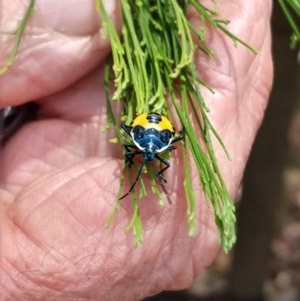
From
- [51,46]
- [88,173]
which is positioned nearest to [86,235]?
[88,173]

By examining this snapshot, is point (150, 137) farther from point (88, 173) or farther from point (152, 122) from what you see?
point (88, 173)

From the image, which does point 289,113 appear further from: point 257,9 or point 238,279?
point 257,9

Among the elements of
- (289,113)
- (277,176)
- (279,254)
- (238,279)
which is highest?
(289,113)

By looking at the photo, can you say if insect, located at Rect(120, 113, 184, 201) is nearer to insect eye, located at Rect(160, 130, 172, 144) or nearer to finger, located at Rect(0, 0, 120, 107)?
insect eye, located at Rect(160, 130, 172, 144)

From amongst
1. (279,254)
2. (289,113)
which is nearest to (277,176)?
(289,113)

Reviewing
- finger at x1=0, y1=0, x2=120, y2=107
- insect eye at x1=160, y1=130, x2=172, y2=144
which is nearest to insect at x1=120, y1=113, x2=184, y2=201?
insect eye at x1=160, y1=130, x2=172, y2=144
